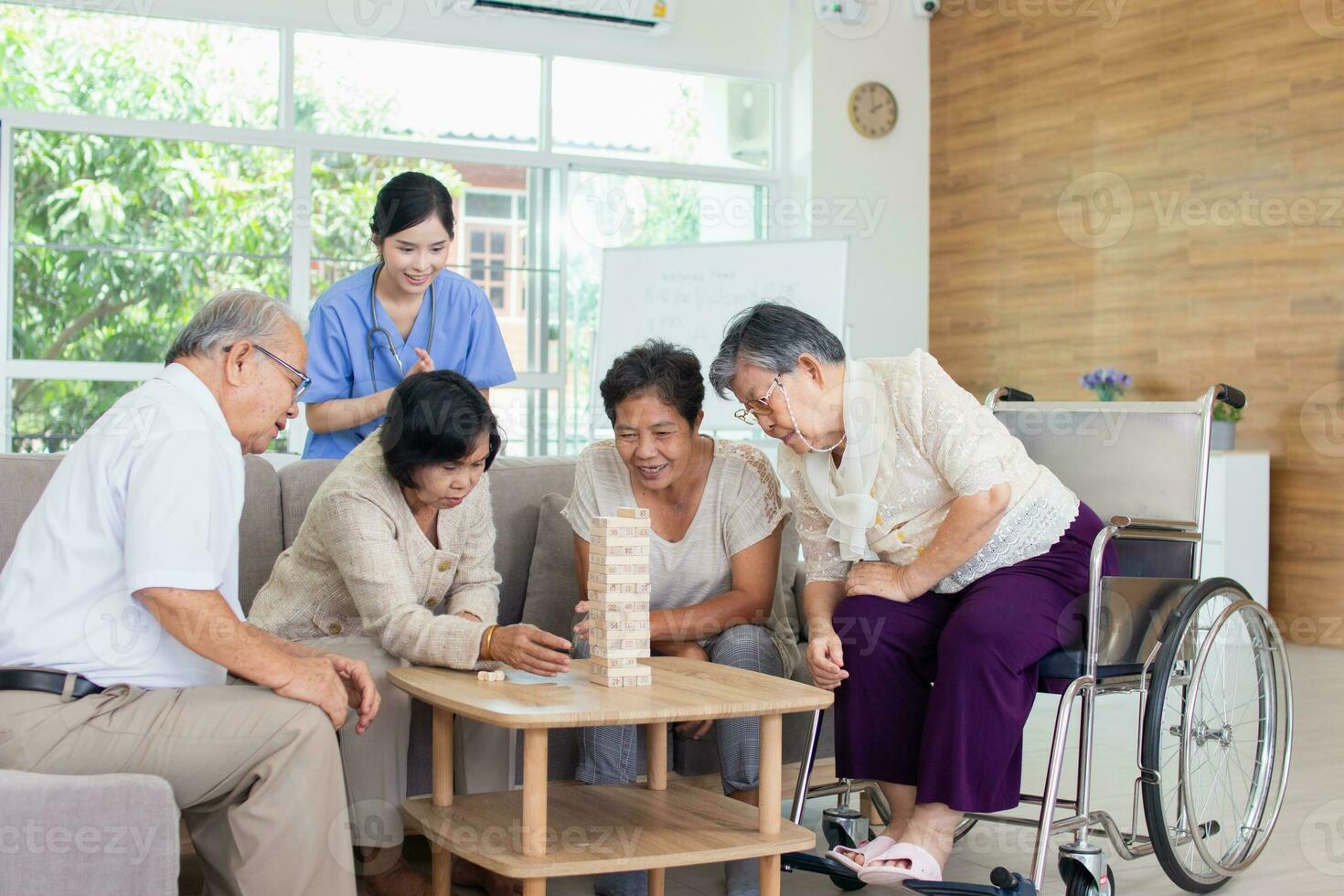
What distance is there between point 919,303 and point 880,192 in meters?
0.68

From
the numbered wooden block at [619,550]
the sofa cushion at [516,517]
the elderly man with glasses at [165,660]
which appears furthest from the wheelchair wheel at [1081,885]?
the sofa cushion at [516,517]

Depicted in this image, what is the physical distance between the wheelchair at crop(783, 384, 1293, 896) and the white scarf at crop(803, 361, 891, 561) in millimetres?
397

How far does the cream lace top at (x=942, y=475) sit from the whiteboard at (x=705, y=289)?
3195mm

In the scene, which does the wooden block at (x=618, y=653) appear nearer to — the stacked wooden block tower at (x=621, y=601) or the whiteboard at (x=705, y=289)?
the stacked wooden block tower at (x=621, y=601)

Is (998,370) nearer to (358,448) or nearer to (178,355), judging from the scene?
(358,448)

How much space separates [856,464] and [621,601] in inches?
21.3

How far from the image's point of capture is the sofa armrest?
1624 millimetres

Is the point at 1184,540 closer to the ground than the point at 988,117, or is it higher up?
closer to the ground

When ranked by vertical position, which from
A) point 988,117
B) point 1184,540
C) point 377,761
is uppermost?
point 988,117

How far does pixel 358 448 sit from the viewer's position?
Result: 2531 millimetres

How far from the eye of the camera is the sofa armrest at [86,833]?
162 centimetres

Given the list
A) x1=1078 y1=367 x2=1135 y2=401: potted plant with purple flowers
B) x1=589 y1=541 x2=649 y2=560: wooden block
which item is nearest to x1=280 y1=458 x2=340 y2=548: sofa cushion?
x1=589 y1=541 x2=649 y2=560: wooden block

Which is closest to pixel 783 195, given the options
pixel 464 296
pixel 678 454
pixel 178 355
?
pixel 464 296

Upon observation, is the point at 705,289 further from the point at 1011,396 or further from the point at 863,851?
the point at 863,851
